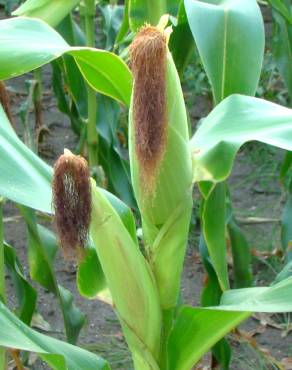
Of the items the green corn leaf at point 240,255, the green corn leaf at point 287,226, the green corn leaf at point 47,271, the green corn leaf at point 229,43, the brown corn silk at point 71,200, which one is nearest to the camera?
the brown corn silk at point 71,200

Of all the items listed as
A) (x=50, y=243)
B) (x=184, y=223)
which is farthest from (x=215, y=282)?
(x=184, y=223)

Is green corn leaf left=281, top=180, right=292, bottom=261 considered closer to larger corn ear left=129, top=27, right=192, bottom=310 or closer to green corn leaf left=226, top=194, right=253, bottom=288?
green corn leaf left=226, top=194, right=253, bottom=288

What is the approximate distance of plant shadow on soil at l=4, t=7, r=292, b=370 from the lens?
196 centimetres

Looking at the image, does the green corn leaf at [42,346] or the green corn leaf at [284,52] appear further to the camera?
the green corn leaf at [284,52]

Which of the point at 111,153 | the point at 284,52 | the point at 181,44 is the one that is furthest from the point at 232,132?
the point at 111,153

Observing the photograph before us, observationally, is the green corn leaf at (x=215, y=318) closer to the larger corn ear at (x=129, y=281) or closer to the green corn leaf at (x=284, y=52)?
the larger corn ear at (x=129, y=281)

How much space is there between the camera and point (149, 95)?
81 cm

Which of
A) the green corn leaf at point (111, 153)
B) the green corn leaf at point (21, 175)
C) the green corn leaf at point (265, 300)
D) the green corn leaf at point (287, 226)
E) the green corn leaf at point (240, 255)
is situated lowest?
the green corn leaf at point (240, 255)

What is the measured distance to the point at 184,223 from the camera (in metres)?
0.93

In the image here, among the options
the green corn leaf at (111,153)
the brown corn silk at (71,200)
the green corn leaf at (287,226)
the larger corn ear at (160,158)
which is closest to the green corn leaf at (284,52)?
the green corn leaf at (287,226)

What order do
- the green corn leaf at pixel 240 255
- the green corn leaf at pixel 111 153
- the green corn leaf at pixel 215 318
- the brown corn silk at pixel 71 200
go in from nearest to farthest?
the brown corn silk at pixel 71 200 < the green corn leaf at pixel 215 318 < the green corn leaf at pixel 240 255 < the green corn leaf at pixel 111 153

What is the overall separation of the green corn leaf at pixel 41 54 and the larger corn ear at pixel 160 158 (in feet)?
0.40

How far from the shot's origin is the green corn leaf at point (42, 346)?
2.82 feet

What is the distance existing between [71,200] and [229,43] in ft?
1.19
